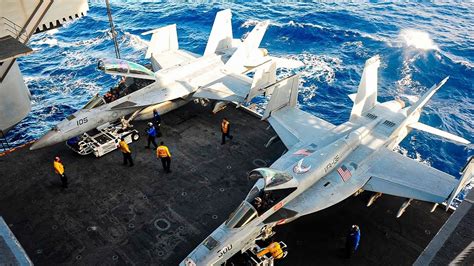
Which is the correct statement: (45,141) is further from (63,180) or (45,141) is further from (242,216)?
(242,216)

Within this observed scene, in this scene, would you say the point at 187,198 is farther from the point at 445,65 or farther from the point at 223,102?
the point at 445,65

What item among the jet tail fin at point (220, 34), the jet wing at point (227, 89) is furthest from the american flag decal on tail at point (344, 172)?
the jet tail fin at point (220, 34)

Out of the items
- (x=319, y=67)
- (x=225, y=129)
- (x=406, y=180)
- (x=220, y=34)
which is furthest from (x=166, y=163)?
(x=319, y=67)

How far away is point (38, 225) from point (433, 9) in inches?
2095

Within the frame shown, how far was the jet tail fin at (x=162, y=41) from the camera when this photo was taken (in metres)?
25.5

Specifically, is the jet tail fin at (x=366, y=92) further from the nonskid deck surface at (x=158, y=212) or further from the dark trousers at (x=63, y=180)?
the dark trousers at (x=63, y=180)

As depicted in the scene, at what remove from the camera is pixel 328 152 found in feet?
47.2

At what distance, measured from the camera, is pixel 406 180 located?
14.3 metres

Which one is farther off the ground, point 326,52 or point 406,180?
point 406,180

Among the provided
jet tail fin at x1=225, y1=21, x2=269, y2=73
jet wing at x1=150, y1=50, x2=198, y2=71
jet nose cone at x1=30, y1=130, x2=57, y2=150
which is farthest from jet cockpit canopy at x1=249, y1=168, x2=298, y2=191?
jet wing at x1=150, y1=50, x2=198, y2=71

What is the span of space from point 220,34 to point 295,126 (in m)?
11.3

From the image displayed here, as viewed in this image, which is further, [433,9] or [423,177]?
[433,9]

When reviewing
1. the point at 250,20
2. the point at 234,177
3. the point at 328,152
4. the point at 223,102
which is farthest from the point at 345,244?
the point at 250,20

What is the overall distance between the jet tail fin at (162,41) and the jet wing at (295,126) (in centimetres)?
1138
